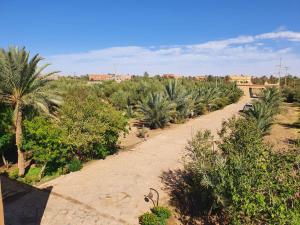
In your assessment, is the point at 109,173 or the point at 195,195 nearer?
the point at 195,195

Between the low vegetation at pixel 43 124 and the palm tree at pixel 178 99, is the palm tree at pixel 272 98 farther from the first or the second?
the low vegetation at pixel 43 124

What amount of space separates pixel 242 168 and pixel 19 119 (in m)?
10.4

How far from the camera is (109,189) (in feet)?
37.3

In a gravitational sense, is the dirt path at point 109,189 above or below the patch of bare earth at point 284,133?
below

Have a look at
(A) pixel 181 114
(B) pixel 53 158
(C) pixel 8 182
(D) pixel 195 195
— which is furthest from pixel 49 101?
(A) pixel 181 114

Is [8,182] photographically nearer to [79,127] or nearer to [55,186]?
[55,186]

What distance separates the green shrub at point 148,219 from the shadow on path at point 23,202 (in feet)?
10.3

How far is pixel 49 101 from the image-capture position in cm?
1438

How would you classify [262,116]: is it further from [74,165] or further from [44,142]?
[44,142]

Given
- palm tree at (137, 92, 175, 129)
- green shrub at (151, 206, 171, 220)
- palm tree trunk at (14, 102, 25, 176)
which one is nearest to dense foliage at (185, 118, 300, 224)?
green shrub at (151, 206, 171, 220)

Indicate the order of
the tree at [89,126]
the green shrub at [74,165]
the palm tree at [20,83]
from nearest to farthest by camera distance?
the palm tree at [20,83] < the green shrub at [74,165] < the tree at [89,126]

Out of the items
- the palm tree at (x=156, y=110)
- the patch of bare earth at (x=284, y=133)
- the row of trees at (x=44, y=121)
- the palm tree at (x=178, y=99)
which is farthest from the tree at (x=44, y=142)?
the palm tree at (x=178, y=99)

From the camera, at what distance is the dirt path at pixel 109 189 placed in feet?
30.7

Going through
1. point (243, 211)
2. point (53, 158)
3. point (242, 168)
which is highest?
point (242, 168)
